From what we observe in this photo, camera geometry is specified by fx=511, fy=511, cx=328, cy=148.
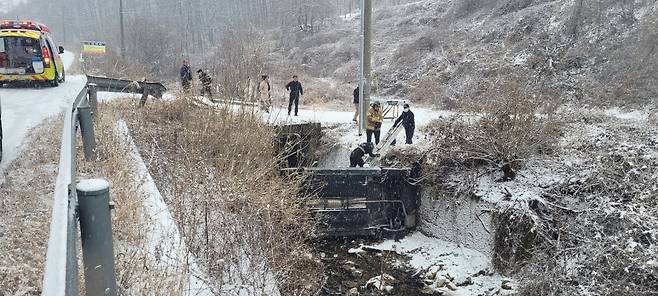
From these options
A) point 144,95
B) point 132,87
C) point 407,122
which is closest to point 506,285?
point 407,122

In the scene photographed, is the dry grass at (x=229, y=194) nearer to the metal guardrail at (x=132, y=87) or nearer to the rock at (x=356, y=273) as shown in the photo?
the metal guardrail at (x=132, y=87)

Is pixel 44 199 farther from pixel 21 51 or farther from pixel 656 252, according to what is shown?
pixel 21 51

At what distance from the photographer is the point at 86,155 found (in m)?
6.47

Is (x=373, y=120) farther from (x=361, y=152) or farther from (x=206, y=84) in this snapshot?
(x=206, y=84)

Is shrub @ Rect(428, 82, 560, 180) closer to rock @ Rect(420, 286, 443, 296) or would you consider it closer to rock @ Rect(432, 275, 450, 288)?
rock @ Rect(432, 275, 450, 288)

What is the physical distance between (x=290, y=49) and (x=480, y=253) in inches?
1522

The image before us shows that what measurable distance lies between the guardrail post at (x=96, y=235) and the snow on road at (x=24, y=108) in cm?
435

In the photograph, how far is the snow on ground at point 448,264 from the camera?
10659 millimetres

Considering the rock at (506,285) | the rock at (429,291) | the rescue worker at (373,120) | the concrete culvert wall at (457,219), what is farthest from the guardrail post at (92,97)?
the rock at (506,285)

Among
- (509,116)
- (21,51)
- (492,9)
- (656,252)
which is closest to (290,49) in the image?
(492,9)

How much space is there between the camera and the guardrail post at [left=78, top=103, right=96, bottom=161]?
6328mm

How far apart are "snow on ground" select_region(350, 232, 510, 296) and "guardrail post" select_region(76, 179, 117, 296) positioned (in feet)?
→ 29.4

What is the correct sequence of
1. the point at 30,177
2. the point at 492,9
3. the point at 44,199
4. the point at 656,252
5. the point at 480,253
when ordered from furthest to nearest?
the point at 492,9, the point at 480,253, the point at 656,252, the point at 30,177, the point at 44,199

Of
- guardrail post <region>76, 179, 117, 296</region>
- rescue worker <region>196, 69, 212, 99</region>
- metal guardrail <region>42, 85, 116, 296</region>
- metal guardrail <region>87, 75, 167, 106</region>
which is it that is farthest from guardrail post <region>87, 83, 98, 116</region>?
guardrail post <region>76, 179, 117, 296</region>
